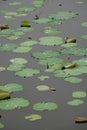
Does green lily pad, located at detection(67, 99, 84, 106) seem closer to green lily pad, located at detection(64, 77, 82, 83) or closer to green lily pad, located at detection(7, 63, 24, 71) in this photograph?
green lily pad, located at detection(64, 77, 82, 83)

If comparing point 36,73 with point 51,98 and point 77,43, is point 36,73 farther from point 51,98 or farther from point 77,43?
point 77,43

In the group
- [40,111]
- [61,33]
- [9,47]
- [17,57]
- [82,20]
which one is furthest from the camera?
[82,20]

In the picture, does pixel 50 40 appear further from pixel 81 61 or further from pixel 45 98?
pixel 45 98

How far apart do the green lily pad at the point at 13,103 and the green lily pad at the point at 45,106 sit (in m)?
0.06

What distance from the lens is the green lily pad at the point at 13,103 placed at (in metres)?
2.06

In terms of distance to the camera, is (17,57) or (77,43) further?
(77,43)

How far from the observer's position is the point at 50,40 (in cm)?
295

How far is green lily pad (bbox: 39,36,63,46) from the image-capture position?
2.89 m

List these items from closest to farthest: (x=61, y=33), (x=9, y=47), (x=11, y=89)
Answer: (x=11, y=89) → (x=9, y=47) → (x=61, y=33)

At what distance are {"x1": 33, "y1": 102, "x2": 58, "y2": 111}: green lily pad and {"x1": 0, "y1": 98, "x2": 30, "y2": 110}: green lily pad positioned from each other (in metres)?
0.06

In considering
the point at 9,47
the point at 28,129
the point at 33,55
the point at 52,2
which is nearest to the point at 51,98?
the point at 28,129

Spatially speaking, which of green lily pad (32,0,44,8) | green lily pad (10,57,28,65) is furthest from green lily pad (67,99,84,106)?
green lily pad (32,0,44,8)

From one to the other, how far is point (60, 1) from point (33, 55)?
150cm

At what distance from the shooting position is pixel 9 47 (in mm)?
2854
